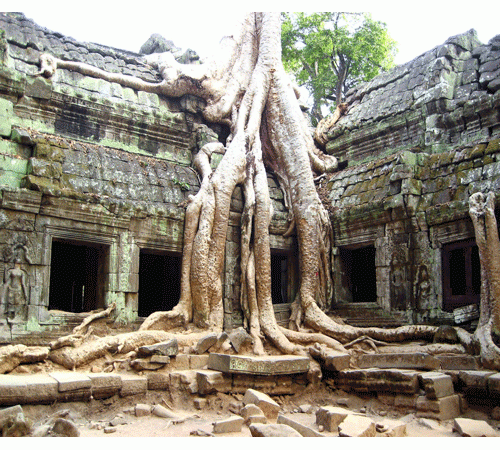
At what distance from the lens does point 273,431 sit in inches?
169

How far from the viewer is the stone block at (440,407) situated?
5234 millimetres

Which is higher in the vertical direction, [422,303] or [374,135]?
[374,135]

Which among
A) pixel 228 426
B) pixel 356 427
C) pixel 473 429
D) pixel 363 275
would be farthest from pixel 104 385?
pixel 363 275

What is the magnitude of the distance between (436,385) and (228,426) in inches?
81.8

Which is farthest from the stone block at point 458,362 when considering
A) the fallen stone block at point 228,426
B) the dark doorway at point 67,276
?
the dark doorway at point 67,276

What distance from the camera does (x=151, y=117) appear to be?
843 cm

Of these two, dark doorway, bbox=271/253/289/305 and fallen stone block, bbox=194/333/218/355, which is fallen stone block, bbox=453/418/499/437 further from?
dark doorway, bbox=271/253/289/305

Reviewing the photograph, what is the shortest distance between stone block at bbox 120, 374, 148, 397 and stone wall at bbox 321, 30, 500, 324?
362cm

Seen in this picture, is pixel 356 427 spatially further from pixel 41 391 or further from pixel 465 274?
pixel 465 274

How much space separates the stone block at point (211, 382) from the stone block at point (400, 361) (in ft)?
5.66

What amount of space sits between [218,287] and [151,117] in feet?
9.41

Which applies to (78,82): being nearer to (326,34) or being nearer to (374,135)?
(374,135)

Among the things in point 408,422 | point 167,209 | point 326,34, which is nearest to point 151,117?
point 167,209

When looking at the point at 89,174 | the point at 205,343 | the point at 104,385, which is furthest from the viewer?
the point at 89,174
